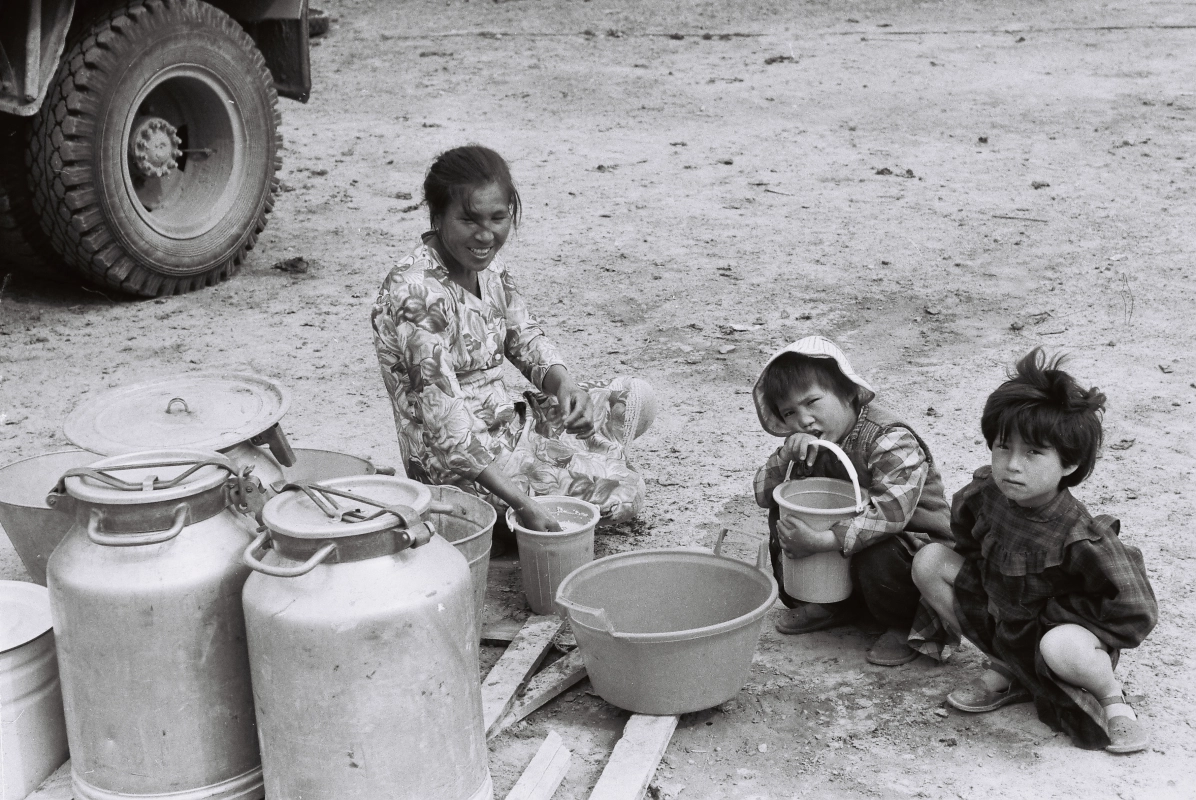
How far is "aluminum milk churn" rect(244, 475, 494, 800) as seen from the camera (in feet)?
7.14

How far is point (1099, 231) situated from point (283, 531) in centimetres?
516

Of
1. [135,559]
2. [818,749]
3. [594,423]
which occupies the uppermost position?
[135,559]

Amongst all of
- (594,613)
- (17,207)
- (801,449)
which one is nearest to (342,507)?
(594,613)

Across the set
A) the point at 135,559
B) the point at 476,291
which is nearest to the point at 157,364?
the point at 476,291

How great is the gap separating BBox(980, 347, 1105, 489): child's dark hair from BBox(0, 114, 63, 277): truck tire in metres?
4.27

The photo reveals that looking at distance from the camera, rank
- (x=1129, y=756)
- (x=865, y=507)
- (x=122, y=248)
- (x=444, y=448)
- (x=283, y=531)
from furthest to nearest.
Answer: (x=122, y=248) → (x=444, y=448) → (x=865, y=507) → (x=1129, y=756) → (x=283, y=531)

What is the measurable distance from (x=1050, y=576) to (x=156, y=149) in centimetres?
441

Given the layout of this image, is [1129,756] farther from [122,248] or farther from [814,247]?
[122,248]

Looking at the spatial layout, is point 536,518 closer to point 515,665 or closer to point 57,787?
point 515,665

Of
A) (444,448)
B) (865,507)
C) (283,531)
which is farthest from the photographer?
(444,448)

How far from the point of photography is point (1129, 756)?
2.70m

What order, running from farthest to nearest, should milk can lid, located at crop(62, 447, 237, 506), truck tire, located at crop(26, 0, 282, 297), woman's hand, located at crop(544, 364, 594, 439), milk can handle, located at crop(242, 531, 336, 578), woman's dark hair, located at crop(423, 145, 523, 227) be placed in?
truck tire, located at crop(26, 0, 282, 297)
woman's hand, located at crop(544, 364, 594, 439)
woman's dark hair, located at crop(423, 145, 523, 227)
milk can lid, located at crop(62, 447, 237, 506)
milk can handle, located at crop(242, 531, 336, 578)

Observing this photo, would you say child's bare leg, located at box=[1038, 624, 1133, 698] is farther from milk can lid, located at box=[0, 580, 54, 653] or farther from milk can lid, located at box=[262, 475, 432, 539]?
milk can lid, located at box=[0, 580, 54, 653]

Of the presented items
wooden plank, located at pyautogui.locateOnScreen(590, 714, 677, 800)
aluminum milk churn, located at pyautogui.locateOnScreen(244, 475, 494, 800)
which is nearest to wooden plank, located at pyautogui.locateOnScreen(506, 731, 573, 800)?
wooden plank, located at pyautogui.locateOnScreen(590, 714, 677, 800)
